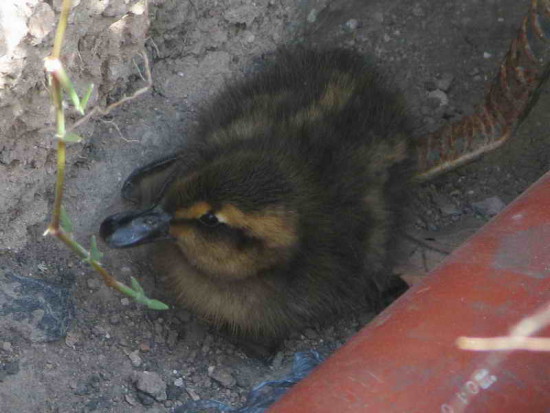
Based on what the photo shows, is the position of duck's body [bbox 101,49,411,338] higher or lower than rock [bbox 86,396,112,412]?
higher

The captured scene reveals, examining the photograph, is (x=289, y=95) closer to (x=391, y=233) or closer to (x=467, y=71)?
(x=391, y=233)

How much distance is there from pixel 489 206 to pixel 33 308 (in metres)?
1.67

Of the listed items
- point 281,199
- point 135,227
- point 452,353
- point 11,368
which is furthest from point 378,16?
point 452,353

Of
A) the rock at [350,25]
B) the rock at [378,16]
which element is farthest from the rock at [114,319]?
the rock at [378,16]

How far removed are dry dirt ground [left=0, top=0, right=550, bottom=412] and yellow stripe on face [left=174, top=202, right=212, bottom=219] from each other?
1.11 ft

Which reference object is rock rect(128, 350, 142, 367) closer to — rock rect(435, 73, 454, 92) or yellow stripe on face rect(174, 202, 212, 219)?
yellow stripe on face rect(174, 202, 212, 219)

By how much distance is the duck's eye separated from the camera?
2.58 meters

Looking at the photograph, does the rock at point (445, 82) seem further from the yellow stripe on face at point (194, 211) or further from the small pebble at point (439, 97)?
the yellow stripe on face at point (194, 211)

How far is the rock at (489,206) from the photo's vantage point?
10.8 feet

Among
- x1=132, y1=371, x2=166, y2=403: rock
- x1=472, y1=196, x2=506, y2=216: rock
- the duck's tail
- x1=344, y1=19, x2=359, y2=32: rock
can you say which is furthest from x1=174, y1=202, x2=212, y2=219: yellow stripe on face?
x1=344, y1=19, x2=359, y2=32: rock

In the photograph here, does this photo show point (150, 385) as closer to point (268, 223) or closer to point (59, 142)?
point (268, 223)

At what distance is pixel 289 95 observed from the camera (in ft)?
9.66

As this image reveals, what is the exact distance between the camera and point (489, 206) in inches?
130

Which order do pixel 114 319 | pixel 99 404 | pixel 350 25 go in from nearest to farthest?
pixel 99 404
pixel 114 319
pixel 350 25
